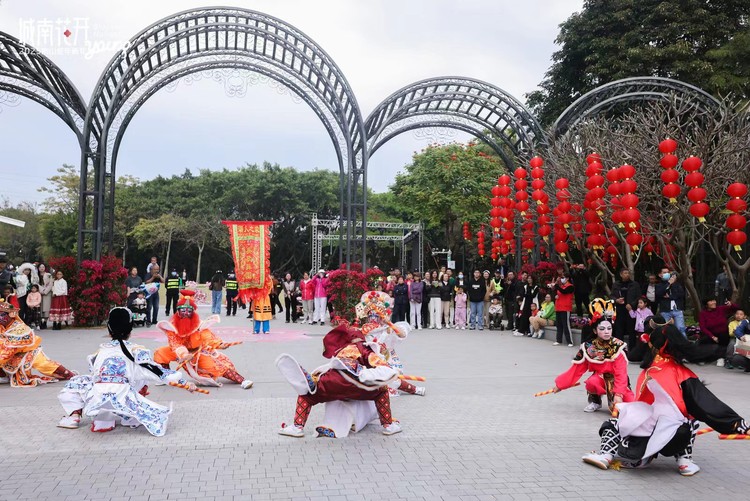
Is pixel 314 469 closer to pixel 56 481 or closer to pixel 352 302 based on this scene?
pixel 56 481

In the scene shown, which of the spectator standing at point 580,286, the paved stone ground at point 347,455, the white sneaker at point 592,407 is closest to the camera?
the paved stone ground at point 347,455

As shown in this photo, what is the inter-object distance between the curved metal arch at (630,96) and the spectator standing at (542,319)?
5147mm

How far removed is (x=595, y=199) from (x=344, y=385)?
8305 mm

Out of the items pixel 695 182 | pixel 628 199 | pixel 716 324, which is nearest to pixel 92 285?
pixel 628 199

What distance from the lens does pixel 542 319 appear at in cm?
1434

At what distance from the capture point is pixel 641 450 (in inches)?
179

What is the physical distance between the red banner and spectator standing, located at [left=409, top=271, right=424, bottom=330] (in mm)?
4056

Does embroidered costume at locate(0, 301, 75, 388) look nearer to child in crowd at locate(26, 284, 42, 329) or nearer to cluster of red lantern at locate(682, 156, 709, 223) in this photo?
child in crowd at locate(26, 284, 42, 329)

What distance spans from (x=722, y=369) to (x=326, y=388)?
735 centimetres

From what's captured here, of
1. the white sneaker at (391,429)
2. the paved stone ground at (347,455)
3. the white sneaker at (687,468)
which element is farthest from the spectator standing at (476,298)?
the white sneaker at (687,468)

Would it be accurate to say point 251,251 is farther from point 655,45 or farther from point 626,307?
point 655,45

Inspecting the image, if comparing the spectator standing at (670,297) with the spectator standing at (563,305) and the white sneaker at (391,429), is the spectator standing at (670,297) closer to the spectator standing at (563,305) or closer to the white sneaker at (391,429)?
the spectator standing at (563,305)

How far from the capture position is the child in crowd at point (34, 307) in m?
13.2

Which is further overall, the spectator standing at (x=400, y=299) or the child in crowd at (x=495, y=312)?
the child in crowd at (x=495, y=312)
